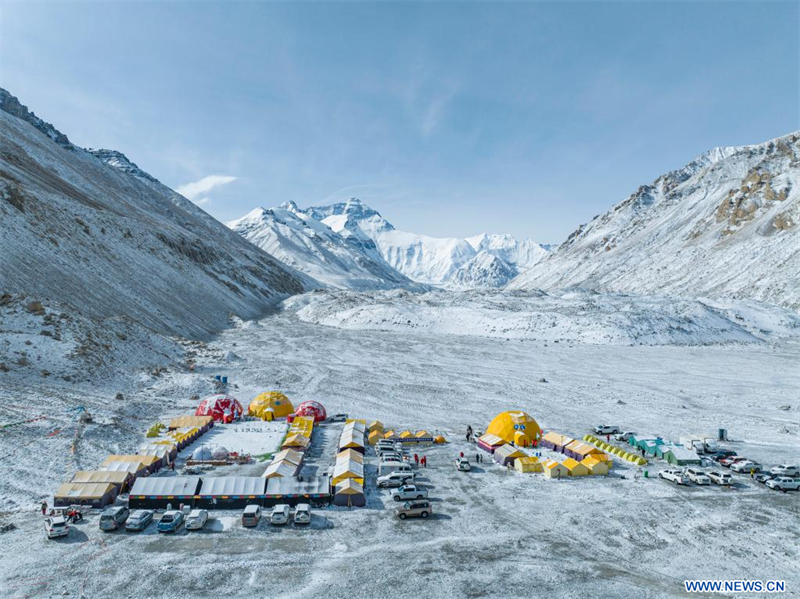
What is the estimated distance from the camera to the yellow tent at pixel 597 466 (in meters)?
27.7

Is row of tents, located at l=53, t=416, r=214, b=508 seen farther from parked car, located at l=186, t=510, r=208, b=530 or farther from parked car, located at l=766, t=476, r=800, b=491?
parked car, located at l=766, t=476, r=800, b=491

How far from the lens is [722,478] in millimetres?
26359

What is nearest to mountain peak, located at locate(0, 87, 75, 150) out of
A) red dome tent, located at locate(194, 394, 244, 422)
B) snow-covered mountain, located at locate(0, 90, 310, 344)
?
snow-covered mountain, located at locate(0, 90, 310, 344)

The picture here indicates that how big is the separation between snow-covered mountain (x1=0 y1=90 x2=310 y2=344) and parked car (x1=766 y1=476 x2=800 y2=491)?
58307 millimetres

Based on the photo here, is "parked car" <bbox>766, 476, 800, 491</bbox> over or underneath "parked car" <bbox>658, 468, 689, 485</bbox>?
over

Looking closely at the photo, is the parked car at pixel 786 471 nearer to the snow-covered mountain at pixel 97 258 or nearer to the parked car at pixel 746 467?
the parked car at pixel 746 467

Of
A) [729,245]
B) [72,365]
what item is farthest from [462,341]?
[729,245]

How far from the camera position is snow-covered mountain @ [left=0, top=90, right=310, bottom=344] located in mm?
58906

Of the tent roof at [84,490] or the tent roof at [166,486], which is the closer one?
the tent roof at [84,490]

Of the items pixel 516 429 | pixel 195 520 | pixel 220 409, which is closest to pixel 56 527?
pixel 195 520

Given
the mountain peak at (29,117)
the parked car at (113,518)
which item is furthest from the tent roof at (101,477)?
the mountain peak at (29,117)

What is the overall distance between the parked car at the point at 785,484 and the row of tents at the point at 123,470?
107 feet

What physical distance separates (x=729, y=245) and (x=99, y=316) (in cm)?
15796

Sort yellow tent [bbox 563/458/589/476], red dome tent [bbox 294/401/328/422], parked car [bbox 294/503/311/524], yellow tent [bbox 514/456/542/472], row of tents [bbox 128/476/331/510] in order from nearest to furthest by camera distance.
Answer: parked car [bbox 294/503/311/524] → row of tents [bbox 128/476/331/510] → yellow tent [bbox 563/458/589/476] → yellow tent [bbox 514/456/542/472] → red dome tent [bbox 294/401/328/422]
